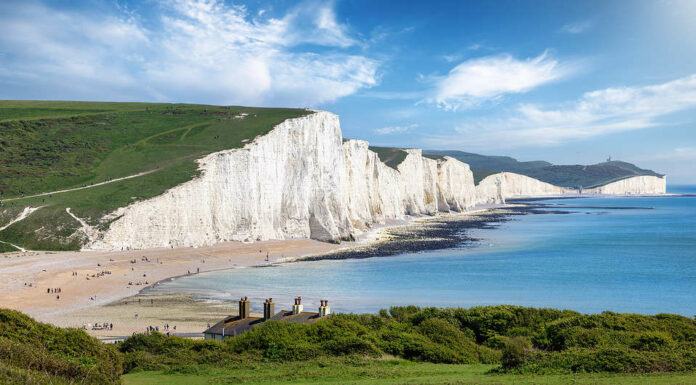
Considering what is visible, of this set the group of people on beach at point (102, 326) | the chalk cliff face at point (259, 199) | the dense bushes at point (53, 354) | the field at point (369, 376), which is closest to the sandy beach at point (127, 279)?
the group of people on beach at point (102, 326)

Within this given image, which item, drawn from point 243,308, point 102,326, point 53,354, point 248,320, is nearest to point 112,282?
point 102,326

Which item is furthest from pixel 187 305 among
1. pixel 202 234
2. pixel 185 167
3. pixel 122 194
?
pixel 185 167

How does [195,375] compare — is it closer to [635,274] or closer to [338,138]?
[635,274]

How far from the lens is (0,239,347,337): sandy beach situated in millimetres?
38031

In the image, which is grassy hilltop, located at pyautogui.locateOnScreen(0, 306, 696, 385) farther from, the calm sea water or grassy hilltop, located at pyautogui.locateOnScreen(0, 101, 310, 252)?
grassy hilltop, located at pyautogui.locateOnScreen(0, 101, 310, 252)

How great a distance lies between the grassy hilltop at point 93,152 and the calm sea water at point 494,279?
22.8 meters

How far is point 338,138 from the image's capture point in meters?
102

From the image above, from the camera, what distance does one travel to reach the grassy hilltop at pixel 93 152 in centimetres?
6550

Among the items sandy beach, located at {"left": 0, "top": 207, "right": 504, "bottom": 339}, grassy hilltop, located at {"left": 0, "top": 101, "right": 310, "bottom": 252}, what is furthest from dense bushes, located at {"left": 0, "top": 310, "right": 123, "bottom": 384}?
grassy hilltop, located at {"left": 0, "top": 101, "right": 310, "bottom": 252}

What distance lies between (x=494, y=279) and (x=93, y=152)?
76892 millimetres

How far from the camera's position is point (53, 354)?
1238cm

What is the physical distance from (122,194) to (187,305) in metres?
36.5

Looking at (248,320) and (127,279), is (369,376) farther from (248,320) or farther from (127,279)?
(127,279)

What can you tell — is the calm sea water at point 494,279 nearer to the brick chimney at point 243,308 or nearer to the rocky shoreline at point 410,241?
the rocky shoreline at point 410,241
